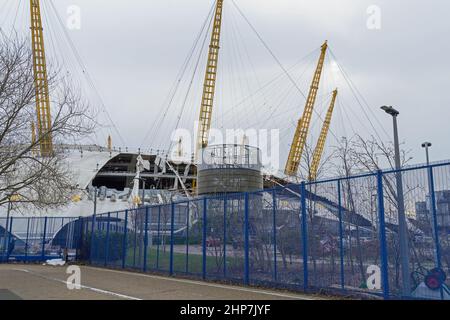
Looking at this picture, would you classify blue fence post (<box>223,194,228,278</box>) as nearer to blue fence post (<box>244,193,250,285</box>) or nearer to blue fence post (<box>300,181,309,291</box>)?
blue fence post (<box>244,193,250,285</box>)

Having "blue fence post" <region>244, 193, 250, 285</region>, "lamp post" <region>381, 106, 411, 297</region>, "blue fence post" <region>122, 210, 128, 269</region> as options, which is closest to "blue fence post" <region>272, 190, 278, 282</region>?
"blue fence post" <region>244, 193, 250, 285</region>

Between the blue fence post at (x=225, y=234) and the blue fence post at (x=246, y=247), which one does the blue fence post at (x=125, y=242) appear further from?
the blue fence post at (x=246, y=247)

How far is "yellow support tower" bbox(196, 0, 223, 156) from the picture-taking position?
74.4 meters

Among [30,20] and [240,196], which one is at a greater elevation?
[30,20]

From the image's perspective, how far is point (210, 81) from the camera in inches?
2948

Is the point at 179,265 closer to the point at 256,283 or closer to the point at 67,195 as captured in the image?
the point at 256,283

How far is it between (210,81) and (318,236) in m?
65.5

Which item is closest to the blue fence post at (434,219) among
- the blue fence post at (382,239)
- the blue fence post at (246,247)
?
the blue fence post at (382,239)

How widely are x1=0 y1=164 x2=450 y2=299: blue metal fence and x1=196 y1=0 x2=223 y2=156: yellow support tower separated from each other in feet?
186

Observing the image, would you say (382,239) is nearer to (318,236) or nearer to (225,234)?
(318,236)

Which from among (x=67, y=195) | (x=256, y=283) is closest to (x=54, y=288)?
(x=256, y=283)

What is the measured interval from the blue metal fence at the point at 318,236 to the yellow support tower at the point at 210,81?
56.6 meters
